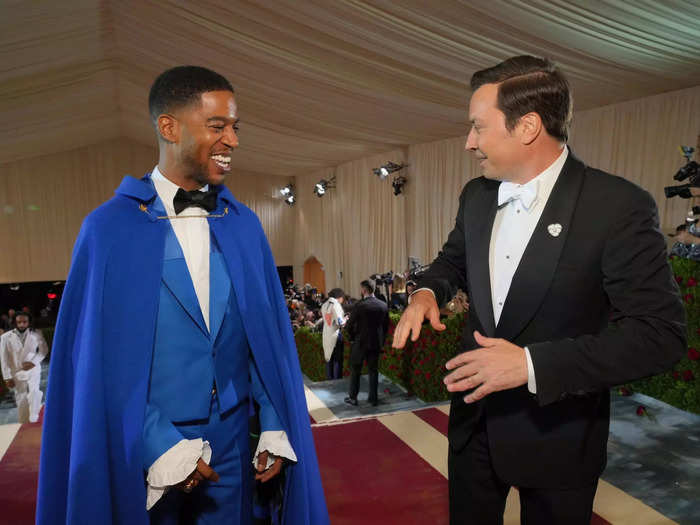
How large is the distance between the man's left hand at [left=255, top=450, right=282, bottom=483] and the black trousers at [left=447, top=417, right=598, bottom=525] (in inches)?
22.0

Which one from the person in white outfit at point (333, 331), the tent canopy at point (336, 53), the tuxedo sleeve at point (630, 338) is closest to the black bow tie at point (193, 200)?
the tuxedo sleeve at point (630, 338)

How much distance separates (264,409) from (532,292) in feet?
3.07

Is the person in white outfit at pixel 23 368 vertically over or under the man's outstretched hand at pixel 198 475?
under

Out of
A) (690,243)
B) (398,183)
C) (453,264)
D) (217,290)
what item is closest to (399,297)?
(690,243)

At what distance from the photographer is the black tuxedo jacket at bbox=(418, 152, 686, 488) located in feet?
3.96

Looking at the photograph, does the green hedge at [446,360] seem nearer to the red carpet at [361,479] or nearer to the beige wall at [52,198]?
the red carpet at [361,479]

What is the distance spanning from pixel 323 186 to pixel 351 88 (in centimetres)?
920

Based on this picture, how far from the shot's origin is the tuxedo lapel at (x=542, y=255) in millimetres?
1334

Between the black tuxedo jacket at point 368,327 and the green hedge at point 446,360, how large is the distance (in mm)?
434

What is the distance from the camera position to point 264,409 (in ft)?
5.59

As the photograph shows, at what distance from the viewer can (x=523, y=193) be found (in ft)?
4.65

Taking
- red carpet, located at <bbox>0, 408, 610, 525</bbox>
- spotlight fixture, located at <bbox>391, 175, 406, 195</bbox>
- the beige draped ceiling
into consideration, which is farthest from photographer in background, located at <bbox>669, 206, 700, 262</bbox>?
spotlight fixture, located at <bbox>391, 175, 406, 195</bbox>

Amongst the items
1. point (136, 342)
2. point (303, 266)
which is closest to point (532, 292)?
point (136, 342)

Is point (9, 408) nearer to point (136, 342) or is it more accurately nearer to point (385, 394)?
point (385, 394)
